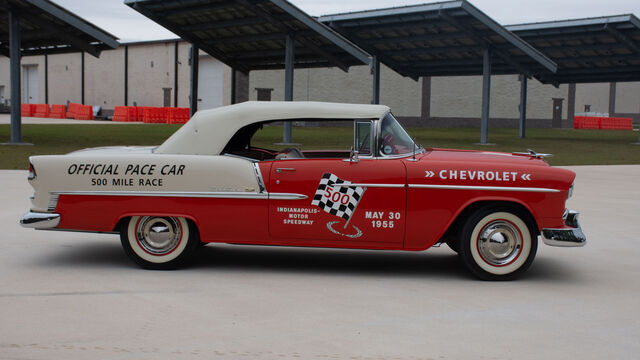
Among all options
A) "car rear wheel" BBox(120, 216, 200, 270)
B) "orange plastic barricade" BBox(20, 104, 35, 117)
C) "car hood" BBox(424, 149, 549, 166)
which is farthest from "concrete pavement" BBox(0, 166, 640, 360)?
"orange plastic barricade" BBox(20, 104, 35, 117)

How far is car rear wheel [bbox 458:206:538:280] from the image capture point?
592cm

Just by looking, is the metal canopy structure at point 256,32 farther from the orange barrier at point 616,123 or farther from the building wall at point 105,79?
the orange barrier at point 616,123

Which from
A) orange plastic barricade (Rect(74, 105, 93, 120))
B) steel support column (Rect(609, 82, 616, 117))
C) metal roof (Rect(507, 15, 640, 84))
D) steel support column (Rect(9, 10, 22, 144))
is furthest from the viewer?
steel support column (Rect(609, 82, 616, 117))

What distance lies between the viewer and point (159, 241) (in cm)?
618

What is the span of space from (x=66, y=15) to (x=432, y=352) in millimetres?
Result: 18564

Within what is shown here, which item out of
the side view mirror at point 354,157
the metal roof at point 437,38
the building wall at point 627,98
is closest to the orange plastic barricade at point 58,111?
the metal roof at point 437,38

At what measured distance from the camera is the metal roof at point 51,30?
1998 centimetres

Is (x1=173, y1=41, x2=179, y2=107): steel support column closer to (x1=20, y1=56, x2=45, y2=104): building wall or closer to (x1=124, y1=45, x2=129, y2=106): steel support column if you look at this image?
(x1=124, y1=45, x2=129, y2=106): steel support column

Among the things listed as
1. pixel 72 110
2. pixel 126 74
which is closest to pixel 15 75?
pixel 72 110

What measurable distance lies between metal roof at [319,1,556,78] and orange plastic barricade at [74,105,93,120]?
2665 cm

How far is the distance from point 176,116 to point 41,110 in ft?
46.8

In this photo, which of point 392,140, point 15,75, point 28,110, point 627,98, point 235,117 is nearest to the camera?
point 392,140

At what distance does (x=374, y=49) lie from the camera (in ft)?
97.1

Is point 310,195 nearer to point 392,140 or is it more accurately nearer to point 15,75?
point 392,140
